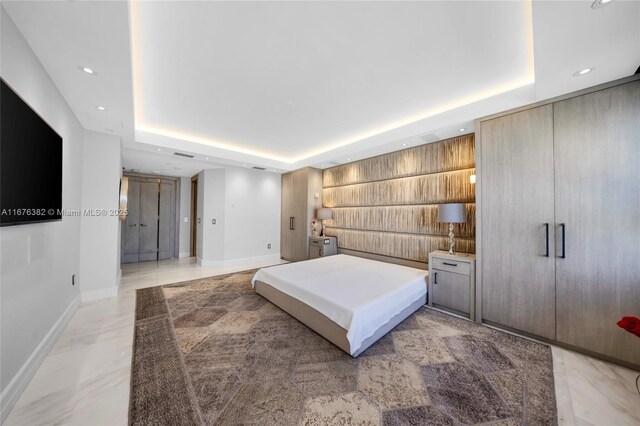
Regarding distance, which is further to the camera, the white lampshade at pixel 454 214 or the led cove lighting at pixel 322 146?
the white lampshade at pixel 454 214

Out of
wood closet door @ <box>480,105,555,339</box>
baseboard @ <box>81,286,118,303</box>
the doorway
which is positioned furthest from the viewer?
the doorway

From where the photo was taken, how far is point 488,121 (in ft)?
9.29

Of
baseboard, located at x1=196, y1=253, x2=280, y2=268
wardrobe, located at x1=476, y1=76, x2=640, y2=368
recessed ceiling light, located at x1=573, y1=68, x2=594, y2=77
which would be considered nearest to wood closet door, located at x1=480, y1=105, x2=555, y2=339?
wardrobe, located at x1=476, y1=76, x2=640, y2=368

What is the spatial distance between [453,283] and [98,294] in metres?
5.39

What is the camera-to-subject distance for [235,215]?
6043 mm

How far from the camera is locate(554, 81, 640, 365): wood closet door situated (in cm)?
203

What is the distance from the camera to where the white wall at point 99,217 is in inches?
135

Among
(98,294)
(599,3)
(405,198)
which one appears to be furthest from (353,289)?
(98,294)

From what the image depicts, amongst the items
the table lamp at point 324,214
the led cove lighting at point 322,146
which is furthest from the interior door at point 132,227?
the table lamp at point 324,214

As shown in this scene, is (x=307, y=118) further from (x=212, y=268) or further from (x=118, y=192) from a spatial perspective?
(x=212, y=268)

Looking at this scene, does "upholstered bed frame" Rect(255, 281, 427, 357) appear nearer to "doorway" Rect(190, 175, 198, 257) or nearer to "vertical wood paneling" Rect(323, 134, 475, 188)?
"vertical wood paneling" Rect(323, 134, 475, 188)

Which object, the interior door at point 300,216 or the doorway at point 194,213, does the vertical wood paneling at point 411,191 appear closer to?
the interior door at point 300,216

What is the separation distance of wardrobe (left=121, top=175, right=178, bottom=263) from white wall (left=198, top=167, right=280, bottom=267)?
54.0 inches

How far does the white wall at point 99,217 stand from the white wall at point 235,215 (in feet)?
7.44
